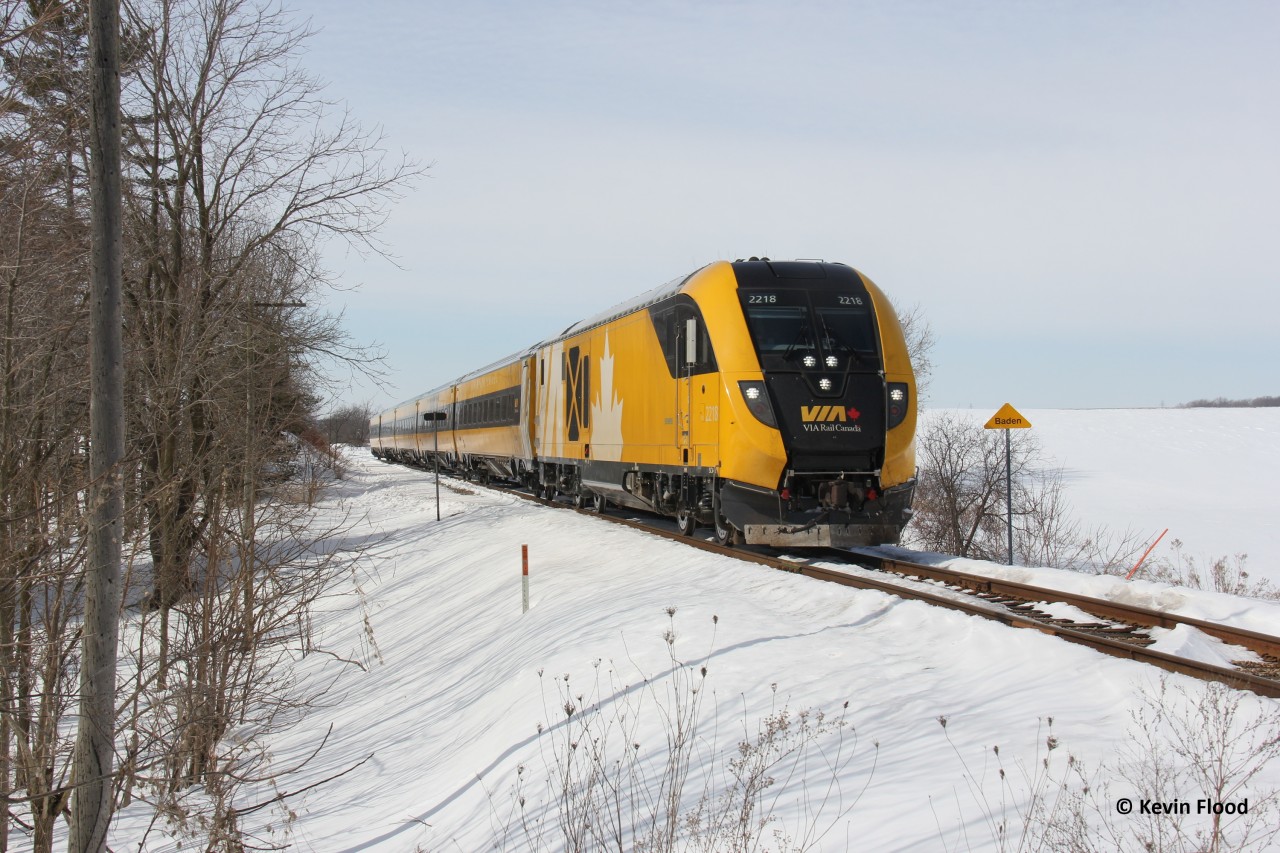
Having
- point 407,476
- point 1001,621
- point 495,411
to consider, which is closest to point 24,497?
Result: point 1001,621

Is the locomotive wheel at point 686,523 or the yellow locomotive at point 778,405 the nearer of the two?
the yellow locomotive at point 778,405

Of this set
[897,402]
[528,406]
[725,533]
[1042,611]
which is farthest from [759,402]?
[528,406]

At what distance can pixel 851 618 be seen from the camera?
26.9 ft

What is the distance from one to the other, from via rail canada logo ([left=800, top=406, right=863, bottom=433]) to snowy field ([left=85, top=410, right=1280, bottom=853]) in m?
1.78

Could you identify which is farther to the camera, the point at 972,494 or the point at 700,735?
the point at 972,494

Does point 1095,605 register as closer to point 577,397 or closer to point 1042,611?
point 1042,611

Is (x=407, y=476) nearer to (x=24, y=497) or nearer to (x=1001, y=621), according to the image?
(x=24, y=497)

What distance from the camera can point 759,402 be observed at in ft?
35.3

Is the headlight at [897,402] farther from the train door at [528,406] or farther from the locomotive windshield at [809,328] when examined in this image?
the train door at [528,406]

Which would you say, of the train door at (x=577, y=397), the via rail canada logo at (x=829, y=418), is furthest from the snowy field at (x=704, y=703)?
the train door at (x=577, y=397)

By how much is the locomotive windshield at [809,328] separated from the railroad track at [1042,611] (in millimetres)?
2334

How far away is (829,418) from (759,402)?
2.77ft

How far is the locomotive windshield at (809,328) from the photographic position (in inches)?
436

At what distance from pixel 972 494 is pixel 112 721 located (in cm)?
2276
